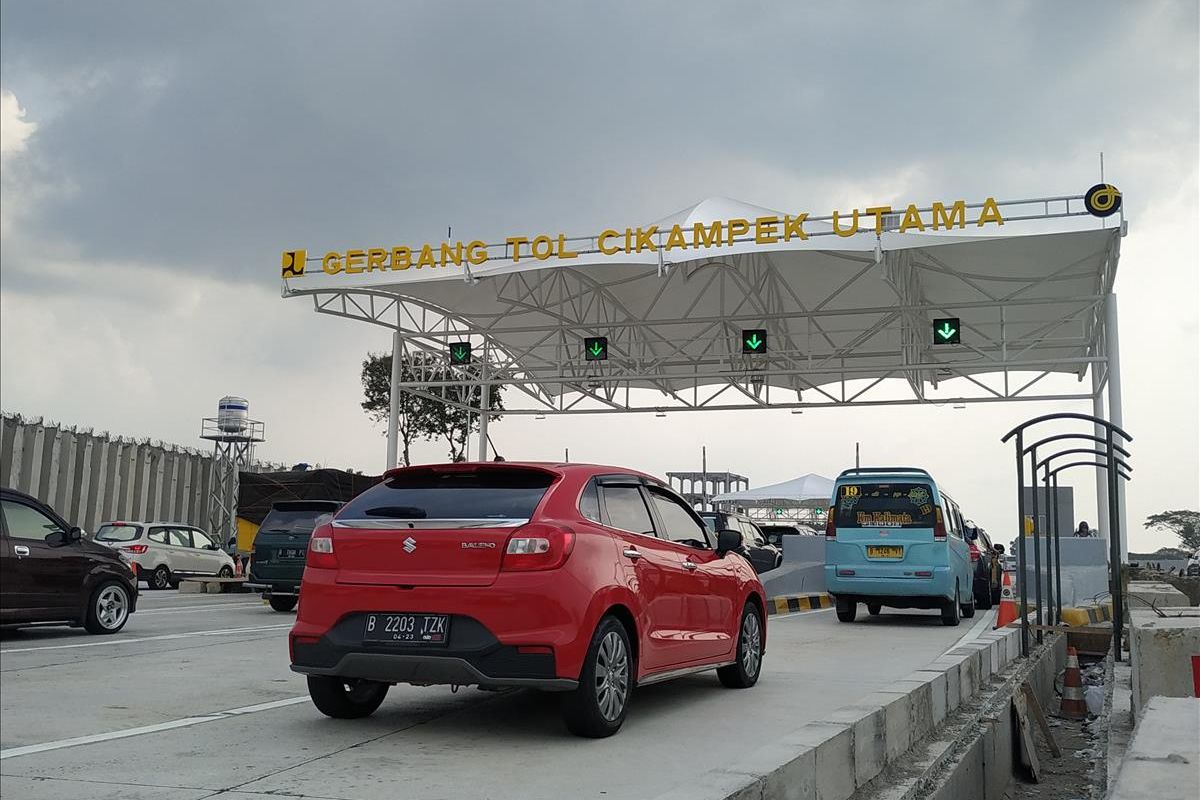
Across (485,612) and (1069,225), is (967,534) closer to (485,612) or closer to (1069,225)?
(1069,225)

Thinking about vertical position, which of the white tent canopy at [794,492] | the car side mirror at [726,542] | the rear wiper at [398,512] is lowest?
the car side mirror at [726,542]

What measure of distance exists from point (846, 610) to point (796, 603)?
157 inches

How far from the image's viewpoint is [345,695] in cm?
674

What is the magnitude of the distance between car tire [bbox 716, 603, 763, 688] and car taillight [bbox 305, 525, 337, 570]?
3353 mm

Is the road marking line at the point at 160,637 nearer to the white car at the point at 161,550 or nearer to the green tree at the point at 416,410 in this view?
the white car at the point at 161,550

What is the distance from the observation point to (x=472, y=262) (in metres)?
25.0

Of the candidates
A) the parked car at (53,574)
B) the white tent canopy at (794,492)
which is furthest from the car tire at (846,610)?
the white tent canopy at (794,492)

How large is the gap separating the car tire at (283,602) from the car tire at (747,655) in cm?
983

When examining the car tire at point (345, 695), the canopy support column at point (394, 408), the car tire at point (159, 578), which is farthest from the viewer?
the canopy support column at point (394, 408)

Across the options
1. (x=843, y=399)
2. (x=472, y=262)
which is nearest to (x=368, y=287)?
(x=472, y=262)

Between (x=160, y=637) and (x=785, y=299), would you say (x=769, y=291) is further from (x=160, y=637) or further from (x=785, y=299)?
(x=160, y=637)

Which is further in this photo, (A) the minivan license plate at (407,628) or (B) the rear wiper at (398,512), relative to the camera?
(B) the rear wiper at (398,512)

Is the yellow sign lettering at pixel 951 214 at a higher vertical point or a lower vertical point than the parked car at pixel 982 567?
higher

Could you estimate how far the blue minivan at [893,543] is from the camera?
51.8 ft
